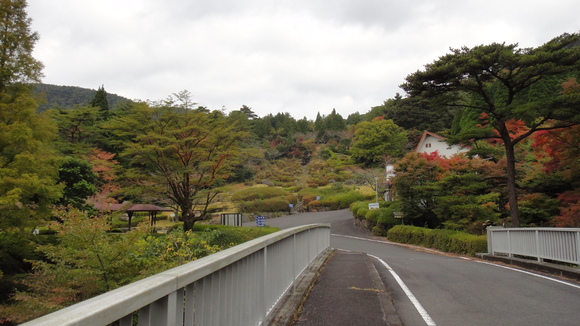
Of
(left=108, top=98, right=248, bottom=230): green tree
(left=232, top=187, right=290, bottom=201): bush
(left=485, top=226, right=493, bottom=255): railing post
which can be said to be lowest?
(left=485, top=226, right=493, bottom=255): railing post

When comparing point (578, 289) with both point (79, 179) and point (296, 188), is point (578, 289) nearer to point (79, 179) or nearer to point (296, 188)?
point (79, 179)

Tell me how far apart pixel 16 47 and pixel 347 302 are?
16254 mm

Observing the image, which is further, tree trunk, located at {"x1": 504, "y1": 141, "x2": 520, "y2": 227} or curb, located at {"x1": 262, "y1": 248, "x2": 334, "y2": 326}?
tree trunk, located at {"x1": 504, "y1": 141, "x2": 520, "y2": 227}

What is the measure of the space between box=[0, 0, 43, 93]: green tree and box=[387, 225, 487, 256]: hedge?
1923cm

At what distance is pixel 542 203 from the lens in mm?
17703

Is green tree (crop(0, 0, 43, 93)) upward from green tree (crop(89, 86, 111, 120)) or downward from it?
downward

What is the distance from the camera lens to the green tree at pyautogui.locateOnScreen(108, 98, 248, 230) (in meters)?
20.8

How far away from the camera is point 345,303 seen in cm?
533

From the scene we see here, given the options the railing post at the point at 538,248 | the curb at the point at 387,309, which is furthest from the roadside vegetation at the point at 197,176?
the curb at the point at 387,309

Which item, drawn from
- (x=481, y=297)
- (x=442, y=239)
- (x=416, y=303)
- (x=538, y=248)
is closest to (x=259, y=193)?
(x=442, y=239)

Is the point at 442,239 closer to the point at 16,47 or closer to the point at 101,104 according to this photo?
the point at 16,47

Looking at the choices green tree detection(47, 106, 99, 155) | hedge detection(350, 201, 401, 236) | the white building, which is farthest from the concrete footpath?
green tree detection(47, 106, 99, 155)

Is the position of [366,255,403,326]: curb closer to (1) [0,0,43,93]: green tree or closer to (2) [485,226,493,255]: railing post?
(2) [485,226,493,255]: railing post

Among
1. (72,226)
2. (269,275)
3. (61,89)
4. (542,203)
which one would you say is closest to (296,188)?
(542,203)
